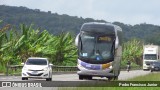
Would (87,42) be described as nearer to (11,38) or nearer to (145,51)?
(11,38)

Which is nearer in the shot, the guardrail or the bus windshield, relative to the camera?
the bus windshield

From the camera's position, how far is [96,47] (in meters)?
36.5

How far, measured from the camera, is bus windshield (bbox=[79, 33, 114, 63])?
3641 cm

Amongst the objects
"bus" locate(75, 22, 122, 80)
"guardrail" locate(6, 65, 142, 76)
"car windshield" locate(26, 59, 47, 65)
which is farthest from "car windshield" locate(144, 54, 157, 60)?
"car windshield" locate(26, 59, 47, 65)

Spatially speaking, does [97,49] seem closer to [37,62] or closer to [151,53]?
[37,62]

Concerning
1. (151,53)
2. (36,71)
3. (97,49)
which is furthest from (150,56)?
(36,71)

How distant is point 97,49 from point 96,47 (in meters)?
0.16

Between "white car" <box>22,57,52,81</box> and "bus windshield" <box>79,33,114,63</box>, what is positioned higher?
"bus windshield" <box>79,33,114,63</box>

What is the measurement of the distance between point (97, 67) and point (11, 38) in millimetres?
20754

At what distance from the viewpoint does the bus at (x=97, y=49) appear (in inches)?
1425

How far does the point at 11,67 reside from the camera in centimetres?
5028

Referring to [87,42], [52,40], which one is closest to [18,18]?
[52,40]

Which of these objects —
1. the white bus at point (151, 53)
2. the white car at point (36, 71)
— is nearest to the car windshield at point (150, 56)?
the white bus at point (151, 53)

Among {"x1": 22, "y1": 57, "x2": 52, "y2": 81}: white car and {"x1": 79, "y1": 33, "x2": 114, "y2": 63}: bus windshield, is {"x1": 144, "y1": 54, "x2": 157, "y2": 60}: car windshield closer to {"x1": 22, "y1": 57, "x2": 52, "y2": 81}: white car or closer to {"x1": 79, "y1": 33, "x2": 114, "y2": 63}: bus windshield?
{"x1": 79, "y1": 33, "x2": 114, "y2": 63}: bus windshield
